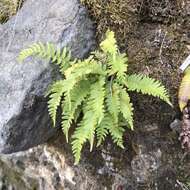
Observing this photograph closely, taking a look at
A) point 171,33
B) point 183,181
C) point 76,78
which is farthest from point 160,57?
point 183,181

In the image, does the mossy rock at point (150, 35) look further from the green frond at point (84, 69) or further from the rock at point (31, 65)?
the green frond at point (84, 69)

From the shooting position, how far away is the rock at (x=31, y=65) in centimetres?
454

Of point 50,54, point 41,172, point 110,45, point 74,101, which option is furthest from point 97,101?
point 41,172

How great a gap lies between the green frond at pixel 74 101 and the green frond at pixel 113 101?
24cm

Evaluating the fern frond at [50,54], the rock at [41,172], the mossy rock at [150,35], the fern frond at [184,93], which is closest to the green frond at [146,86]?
the fern frond at [184,93]

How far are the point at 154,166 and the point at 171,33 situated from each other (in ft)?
5.17

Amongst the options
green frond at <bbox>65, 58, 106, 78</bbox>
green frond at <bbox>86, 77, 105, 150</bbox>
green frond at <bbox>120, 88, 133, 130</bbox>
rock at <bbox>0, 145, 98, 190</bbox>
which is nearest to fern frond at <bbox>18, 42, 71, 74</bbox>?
green frond at <bbox>65, 58, 106, 78</bbox>

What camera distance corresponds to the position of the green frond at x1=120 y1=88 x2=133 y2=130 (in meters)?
4.26

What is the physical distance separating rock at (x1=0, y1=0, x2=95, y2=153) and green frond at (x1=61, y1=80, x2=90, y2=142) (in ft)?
1.07

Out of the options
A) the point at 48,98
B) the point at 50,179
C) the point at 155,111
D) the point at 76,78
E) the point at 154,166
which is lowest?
the point at 50,179

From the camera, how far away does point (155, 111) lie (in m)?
4.76

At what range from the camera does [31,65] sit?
4.69 m

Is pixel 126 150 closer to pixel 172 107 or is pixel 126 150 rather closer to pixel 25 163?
pixel 172 107

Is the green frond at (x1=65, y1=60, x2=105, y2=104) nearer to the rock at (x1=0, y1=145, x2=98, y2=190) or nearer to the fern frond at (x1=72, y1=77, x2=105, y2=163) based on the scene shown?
the fern frond at (x1=72, y1=77, x2=105, y2=163)
